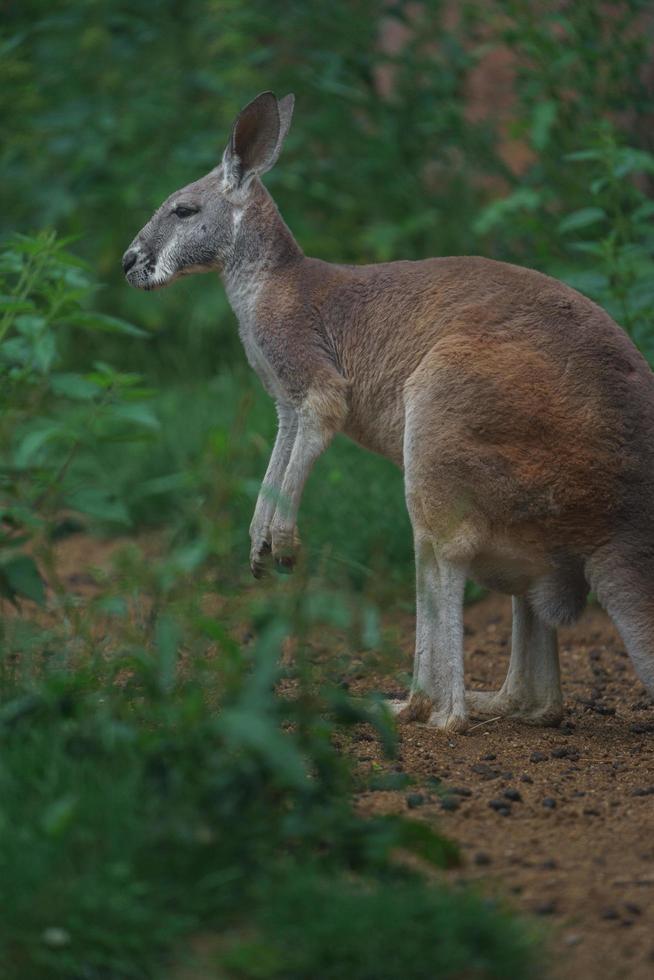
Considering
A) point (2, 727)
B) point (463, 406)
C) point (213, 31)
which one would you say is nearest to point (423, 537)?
point (463, 406)

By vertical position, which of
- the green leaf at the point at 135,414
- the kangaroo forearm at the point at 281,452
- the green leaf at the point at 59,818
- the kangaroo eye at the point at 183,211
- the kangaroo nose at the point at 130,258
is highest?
the kangaroo eye at the point at 183,211

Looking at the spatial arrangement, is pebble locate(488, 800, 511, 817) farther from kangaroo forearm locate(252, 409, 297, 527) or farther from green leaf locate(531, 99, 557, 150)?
green leaf locate(531, 99, 557, 150)

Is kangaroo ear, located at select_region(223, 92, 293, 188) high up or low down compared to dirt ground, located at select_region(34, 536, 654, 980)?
up

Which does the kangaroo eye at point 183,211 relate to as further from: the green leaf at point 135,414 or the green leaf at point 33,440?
the green leaf at point 33,440

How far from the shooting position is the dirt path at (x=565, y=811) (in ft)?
10.0

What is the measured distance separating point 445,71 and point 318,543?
3.48m

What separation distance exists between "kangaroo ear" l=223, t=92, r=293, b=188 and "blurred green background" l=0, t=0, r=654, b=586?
196 cm

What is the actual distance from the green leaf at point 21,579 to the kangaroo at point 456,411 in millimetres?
765

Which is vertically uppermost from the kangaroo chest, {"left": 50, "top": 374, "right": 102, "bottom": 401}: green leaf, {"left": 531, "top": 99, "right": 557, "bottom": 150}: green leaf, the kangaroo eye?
{"left": 531, "top": 99, "right": 557, "bottom": 150}: green leaf

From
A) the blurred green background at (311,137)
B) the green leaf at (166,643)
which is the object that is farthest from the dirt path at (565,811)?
the blurred green background at (311,137)

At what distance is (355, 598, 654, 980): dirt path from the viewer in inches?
120

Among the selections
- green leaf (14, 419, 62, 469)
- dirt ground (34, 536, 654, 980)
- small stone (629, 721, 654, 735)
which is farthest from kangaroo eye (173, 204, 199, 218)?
small stone (629, 721, 654, 735)

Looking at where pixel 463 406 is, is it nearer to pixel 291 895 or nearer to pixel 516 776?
pixel 516 776

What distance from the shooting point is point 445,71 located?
8.54 metres
